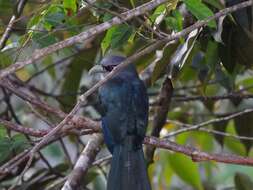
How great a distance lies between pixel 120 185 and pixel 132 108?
1.83 ft

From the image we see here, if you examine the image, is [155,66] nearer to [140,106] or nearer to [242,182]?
[140,106]

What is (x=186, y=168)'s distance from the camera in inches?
194

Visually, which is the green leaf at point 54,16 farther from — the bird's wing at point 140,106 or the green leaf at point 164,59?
the bird's wing at point 140,106

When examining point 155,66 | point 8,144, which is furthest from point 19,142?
point 155,66

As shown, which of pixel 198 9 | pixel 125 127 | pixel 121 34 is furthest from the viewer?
pixel 125 127

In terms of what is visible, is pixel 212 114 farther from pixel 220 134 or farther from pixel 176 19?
pixel 176 19

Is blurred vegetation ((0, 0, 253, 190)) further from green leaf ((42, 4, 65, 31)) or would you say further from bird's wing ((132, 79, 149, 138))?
bird's wing ((132, 79, 149, 138))

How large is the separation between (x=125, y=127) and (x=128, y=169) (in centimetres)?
28

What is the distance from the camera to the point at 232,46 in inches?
134

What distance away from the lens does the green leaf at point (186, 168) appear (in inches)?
193

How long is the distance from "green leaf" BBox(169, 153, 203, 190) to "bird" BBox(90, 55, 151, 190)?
2.89 ft

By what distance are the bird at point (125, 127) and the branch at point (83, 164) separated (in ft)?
0.34

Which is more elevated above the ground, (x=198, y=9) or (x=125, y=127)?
(x=198, y=9)

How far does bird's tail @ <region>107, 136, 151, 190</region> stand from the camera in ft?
11.7
